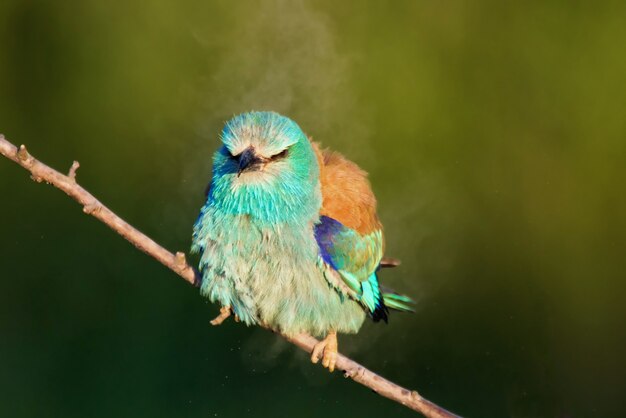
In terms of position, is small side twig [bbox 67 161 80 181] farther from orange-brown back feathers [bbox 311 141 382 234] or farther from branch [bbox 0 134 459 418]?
orange-brown back feathers [bbox 311 141 382 234]

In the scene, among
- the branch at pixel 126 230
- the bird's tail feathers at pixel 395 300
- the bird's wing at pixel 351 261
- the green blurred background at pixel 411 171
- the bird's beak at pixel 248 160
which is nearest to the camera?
the branch at pixel 126 230

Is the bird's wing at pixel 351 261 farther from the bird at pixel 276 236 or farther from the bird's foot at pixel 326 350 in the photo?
the bird's foot at pixel 326 350

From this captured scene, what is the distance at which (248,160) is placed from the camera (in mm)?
2549

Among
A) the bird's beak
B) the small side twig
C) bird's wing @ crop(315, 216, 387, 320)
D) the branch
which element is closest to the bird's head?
the bird's beak

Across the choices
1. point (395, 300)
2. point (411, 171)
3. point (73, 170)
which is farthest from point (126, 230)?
point (411, 171)

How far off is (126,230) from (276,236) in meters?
0.41

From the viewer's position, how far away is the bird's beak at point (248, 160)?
2.54 metres

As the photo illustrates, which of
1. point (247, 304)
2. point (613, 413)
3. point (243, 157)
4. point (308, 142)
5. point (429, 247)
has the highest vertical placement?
point (429, 247)

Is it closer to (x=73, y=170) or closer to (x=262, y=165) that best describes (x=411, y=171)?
(x=262, y=165)

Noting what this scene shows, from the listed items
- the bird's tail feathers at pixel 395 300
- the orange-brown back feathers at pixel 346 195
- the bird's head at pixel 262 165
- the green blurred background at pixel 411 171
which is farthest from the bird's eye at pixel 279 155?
the green blurred background at pixel 411 171

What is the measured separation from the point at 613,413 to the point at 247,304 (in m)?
2.14

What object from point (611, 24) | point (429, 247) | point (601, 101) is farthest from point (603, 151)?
point (429, 247)

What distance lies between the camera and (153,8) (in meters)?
4.43

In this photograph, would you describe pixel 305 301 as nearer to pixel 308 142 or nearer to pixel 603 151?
pixel 308 142
